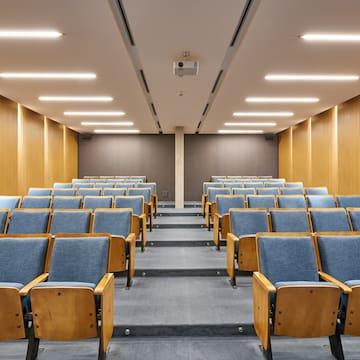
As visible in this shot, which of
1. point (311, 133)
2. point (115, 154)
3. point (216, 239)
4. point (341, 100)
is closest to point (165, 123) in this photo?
point (115, 154)

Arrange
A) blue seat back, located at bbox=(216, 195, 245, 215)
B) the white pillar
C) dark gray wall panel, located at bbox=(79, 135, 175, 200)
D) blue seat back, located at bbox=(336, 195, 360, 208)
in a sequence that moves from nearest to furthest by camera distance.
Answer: blue seat back, located at bbox=(336, 195, 360, 208) < blue seat back, located at bbox=(216, 195, 245, 215) < the white pillar < dark gray wall panel, located at bbox=(79, 135, 175, 200)

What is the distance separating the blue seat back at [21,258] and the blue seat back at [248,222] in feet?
6.51

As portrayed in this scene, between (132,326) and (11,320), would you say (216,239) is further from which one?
(11,320)

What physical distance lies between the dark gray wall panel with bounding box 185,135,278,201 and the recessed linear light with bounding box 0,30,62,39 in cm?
866

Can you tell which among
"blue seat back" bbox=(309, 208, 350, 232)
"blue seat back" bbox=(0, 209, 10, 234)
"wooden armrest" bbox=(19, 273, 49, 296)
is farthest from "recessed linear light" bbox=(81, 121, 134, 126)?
"wooden armrest" bbox=(19, 273, 49, 296)

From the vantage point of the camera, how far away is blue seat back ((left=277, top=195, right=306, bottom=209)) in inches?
183

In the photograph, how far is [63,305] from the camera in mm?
1991

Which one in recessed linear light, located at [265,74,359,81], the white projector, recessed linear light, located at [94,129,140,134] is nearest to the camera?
the white projector

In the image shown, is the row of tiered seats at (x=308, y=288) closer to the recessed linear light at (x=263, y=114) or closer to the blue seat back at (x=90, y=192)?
the blue seat back at (x=90, y=192)

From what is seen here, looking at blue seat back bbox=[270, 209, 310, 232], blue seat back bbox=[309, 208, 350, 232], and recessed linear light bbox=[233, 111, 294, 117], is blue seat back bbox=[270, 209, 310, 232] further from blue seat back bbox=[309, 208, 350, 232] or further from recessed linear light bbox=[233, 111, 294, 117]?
recessed linear light bbox=[233, 111, 294, 117]

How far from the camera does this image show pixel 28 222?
344 cm

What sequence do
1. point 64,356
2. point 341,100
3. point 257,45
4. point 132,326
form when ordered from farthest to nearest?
point 341,100 → point 257,45 → point 132,326 → point 64,356

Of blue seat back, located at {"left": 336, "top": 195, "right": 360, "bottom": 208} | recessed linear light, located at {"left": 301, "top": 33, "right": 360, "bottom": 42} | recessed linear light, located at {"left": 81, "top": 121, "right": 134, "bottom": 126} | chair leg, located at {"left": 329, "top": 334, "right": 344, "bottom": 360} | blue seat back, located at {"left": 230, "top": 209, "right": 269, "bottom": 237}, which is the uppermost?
recessed linear light, located at {"left": 301, "top": 33, "right": 360, "bottom": 42}

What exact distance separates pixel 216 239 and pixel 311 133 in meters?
5.94
